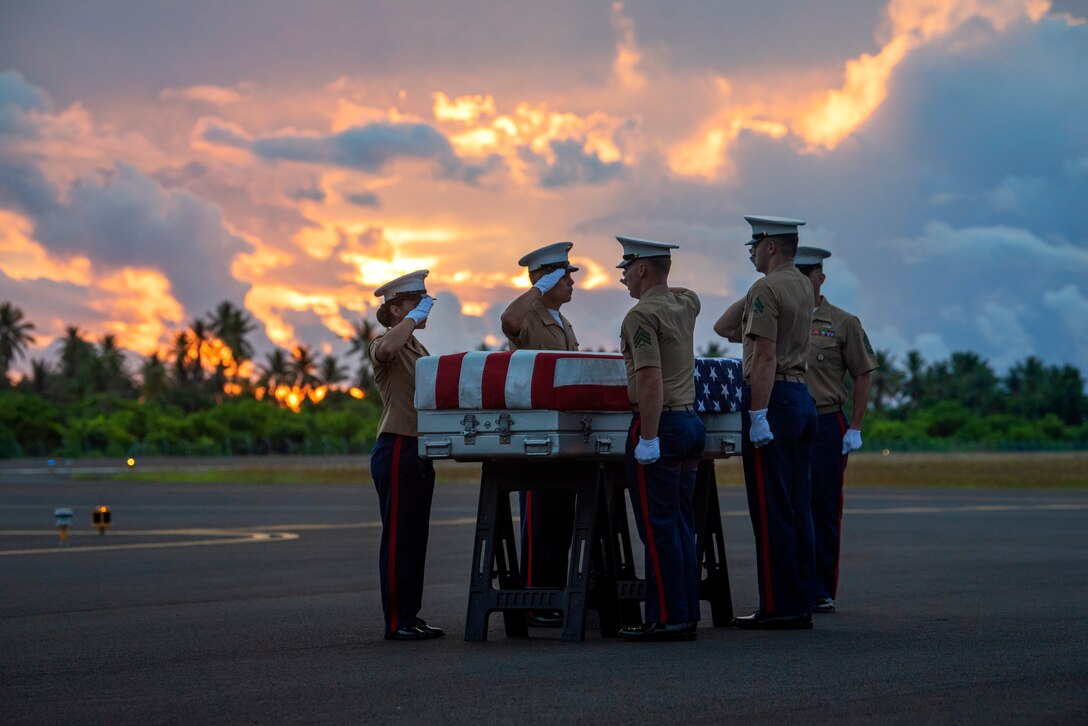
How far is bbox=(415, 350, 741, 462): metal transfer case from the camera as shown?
850cm

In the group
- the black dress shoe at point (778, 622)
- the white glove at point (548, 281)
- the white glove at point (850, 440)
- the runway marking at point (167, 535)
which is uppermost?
the white glove at point (548, 281)

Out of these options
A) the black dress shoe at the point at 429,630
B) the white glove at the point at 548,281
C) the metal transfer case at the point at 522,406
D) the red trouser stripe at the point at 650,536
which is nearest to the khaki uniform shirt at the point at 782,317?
the metal transfer case at the point at 522,406

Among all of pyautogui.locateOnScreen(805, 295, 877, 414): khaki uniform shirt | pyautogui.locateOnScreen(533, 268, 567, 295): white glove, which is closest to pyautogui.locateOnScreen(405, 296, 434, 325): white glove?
pyautogui.locateOnScreen(533, 268, 567, 295): white glove

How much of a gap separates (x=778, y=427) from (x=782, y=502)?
1.51 ft

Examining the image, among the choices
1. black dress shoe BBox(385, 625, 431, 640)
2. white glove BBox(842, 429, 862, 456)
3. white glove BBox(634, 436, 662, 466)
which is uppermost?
white glove BBox(842, 429, 862, 456)

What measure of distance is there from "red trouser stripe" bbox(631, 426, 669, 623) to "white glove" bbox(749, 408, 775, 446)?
2.90 ft

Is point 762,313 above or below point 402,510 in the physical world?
above

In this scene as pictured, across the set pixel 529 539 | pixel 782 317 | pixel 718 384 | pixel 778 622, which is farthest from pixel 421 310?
pixel 778 622

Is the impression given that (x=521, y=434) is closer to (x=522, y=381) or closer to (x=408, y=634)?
(x=522, y=381)

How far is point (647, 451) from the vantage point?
8516mm

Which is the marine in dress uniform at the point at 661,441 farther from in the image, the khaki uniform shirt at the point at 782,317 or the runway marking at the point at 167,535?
the runway marking at the point at 167,535

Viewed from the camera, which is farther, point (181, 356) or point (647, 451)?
point (181, 356)

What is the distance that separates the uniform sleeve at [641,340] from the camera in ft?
28.0

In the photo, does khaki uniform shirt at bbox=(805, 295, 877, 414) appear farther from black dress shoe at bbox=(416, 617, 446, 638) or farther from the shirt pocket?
black dress shoe at bbox=(416, 617, 446, 638)
